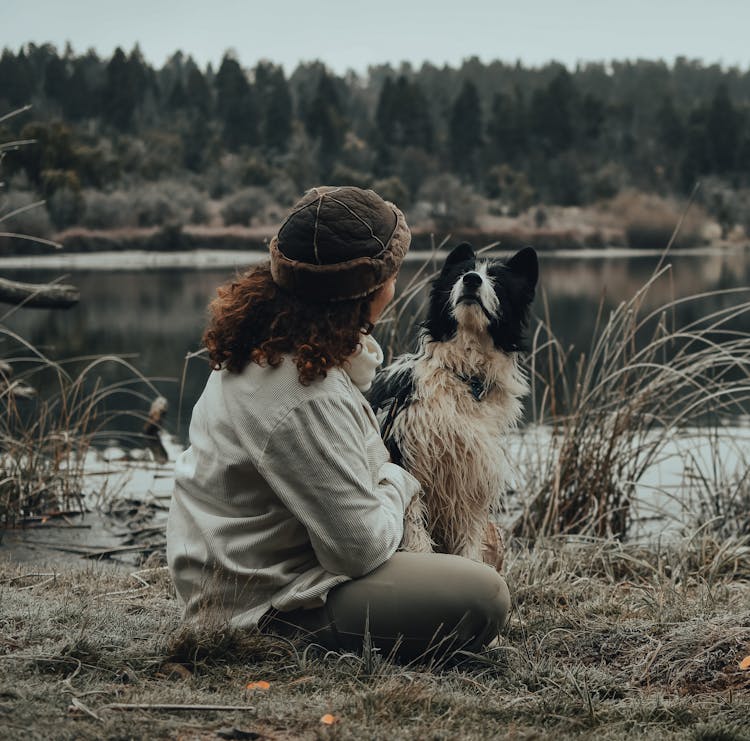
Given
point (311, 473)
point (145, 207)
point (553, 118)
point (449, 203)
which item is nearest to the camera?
point (311, 473)

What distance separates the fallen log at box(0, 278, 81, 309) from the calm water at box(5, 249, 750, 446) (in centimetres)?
213

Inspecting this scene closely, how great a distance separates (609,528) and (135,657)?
309 cm

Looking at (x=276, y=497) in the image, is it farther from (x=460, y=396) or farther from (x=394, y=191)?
(x=394, y=191)

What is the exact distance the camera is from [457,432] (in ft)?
10.8

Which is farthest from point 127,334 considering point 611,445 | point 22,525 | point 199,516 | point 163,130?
point 163,130

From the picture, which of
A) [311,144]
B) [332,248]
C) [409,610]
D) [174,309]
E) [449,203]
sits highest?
[311,144]

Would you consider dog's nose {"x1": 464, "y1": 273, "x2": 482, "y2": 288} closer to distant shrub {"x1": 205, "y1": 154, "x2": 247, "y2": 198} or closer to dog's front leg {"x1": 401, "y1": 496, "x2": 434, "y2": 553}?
dog's front leg {"x1": 401, "y1": 496, "x2": 434, "y2": 553}

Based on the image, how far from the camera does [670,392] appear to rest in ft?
16.6

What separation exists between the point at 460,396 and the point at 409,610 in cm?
94

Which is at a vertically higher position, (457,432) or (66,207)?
(66,207)

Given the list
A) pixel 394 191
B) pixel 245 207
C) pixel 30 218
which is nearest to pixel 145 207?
pixel 245 207

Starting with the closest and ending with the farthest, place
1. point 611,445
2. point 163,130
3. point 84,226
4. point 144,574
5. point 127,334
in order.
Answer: point 144,574 < point 611,445 < point 127,334 < point 84,226 < point 163,130

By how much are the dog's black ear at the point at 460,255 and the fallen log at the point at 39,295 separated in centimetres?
195

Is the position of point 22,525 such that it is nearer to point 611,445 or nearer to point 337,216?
point 611,445
